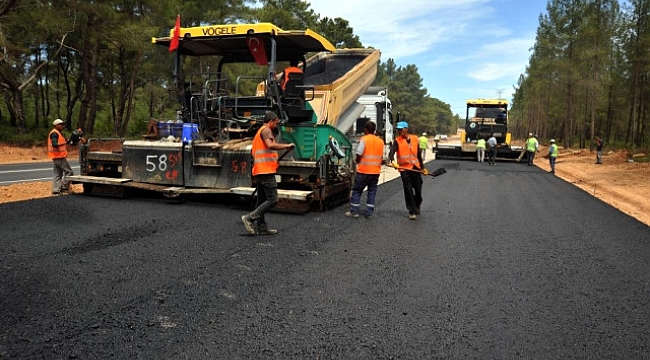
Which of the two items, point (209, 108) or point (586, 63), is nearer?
point (209, 108)

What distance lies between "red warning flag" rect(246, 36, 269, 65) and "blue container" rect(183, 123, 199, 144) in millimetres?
1487

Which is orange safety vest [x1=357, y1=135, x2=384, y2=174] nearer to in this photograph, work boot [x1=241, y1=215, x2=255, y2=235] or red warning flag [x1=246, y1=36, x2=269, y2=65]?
red warning flag [x1=246, y1=36, x2=269, y2=65]

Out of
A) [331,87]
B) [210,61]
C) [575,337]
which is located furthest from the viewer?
[210,61]

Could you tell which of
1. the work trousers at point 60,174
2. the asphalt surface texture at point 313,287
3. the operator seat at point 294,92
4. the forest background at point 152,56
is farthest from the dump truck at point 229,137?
the forest background at point 152,56

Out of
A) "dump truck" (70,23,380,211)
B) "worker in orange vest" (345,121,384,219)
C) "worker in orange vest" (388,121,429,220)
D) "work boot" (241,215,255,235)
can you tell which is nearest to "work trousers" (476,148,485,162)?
"dump truck" (70,23,380,211)

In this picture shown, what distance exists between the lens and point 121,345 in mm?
2787

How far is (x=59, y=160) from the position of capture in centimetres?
838

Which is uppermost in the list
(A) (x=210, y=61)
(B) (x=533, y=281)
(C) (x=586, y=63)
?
(C) (x=586, y=63)

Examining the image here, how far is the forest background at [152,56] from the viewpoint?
21.6 m

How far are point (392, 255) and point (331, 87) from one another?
454 cm

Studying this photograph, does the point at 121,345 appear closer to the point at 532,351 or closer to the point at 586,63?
the point at 532,351

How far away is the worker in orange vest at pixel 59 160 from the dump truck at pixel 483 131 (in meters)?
19.9

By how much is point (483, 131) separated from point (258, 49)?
19333 mm

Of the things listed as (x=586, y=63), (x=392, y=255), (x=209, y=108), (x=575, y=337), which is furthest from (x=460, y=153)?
(x=575, y=337)
